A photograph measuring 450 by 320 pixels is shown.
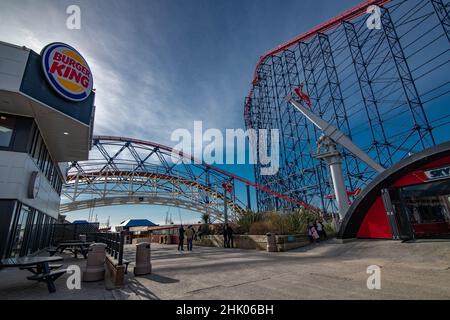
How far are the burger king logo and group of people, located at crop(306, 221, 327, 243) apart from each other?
1377 centimetres

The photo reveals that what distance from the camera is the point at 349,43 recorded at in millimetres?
22938

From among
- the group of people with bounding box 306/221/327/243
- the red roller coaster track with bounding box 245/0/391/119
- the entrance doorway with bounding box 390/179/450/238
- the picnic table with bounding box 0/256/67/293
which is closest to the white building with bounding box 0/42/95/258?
the picnic table with bounding box 0/256/67/293

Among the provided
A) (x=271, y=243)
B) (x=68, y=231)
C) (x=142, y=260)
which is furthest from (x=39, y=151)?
(x=68, y=231)

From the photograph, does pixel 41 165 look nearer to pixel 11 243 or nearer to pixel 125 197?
pixel 11 243

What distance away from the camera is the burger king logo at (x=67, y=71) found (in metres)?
8.88

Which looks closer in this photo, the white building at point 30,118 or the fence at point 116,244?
the fence at point 116,244

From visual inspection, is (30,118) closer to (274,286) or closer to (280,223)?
(274,286)

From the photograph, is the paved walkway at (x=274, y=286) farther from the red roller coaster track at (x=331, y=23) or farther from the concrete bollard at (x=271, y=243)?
the red roller coaster track at (x=331, y=23)

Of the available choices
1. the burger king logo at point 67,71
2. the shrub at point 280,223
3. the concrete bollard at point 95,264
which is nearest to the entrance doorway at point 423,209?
the shrub at point 280,223

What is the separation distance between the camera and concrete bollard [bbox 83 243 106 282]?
18.4 feet

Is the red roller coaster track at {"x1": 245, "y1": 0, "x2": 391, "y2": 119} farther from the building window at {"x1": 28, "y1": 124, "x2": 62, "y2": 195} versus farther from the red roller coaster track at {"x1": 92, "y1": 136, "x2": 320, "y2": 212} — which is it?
the building window at {"x1": 28, "y1": 124, "x2": 62, "y2": 195}

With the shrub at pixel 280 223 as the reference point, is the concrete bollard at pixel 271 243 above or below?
below

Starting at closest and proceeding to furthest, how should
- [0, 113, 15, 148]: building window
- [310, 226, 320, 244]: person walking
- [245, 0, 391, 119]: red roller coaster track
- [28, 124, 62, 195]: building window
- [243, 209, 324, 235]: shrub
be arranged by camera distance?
[0, 113, 15, 148]: building window
[28, 124, 62, 195]: building window
[310, 226, 320, 244]: person walking
[243, 209, 324, 235]: shrub
[245, 0, 391, 119]: red roller coaster track

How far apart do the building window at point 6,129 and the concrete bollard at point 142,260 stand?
6.84 metres
